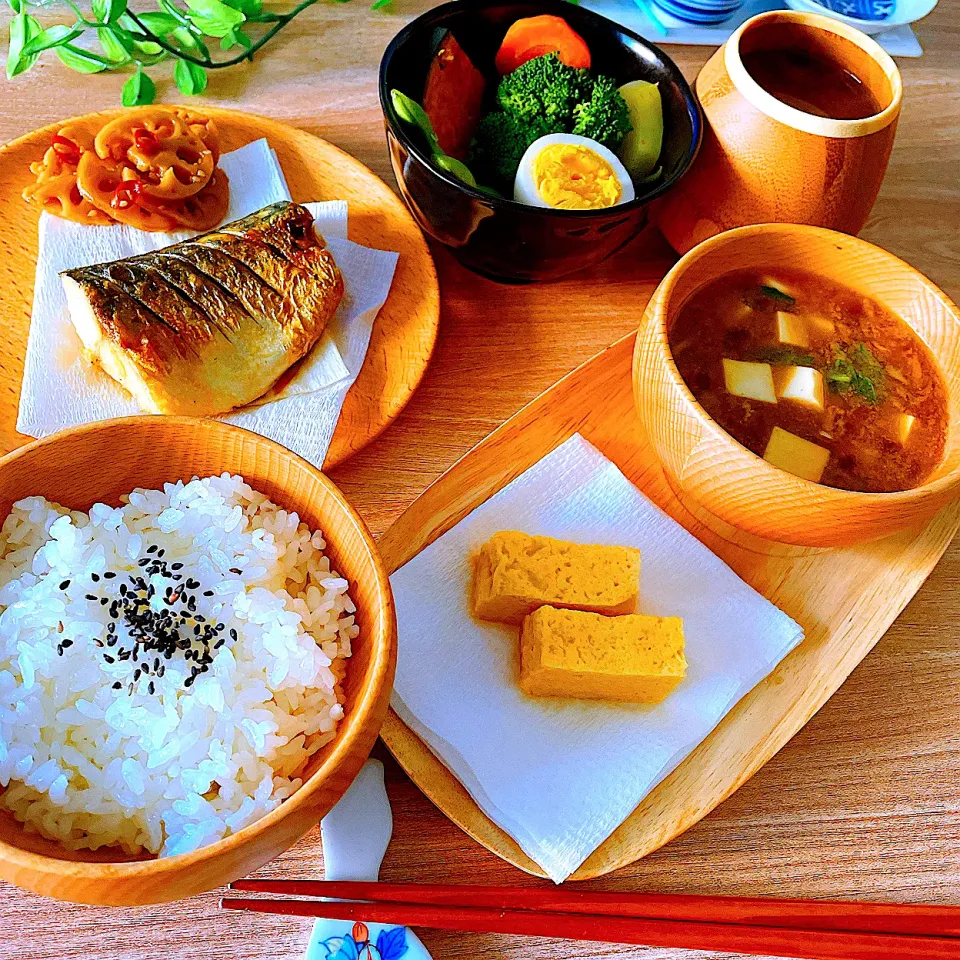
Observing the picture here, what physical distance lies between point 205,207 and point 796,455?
3.55 ft

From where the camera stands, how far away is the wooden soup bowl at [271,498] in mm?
809

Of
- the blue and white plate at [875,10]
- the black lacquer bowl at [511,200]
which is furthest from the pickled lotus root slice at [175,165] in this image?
the blue and white plate at [875,10]

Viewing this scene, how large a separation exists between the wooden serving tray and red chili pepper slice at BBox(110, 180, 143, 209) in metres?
0.73

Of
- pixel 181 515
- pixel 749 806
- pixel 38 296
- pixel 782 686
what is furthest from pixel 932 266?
pixel 38 296

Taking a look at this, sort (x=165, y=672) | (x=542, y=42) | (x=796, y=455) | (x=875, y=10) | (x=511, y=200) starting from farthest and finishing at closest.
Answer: (x=875, y=10), (x=542, y=42), (x=511, y=200), (x=796, y=455), (x=165, y=672)

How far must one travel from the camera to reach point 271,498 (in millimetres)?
1121

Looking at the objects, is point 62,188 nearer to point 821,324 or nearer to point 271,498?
point 271,498

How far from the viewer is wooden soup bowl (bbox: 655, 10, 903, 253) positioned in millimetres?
1439

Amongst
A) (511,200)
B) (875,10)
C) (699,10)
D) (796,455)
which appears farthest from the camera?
(875,10)

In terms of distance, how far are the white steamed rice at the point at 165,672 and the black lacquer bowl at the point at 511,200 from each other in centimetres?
61

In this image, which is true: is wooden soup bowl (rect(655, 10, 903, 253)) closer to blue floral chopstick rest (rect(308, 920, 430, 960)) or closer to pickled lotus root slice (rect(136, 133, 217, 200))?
pickled lotus root slice (rect(136, 133, 217, 200))

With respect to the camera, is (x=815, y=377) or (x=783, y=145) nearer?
(x=815, y=377)


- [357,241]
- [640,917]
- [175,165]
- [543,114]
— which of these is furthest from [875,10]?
[640,917]

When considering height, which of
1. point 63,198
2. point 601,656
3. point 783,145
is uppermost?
point 783,145
